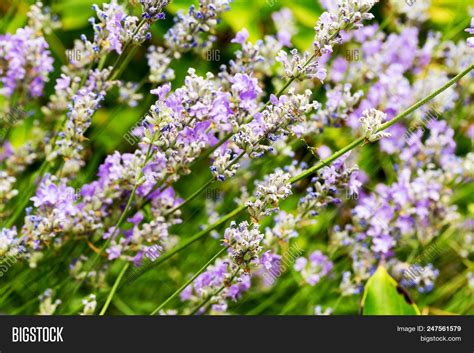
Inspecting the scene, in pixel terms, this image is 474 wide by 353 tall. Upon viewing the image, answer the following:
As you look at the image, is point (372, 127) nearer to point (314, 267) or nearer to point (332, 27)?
point (332, 27)

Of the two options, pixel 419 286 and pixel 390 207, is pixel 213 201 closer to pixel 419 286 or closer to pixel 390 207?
pixel 390 207

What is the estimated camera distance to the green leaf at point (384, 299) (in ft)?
4.27

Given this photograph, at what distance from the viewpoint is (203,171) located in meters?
2.01

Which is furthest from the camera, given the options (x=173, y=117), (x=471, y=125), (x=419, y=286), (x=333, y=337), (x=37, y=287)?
(x=471, y=125)

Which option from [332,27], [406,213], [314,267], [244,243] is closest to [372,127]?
[332,27]

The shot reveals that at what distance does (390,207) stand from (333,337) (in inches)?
17.3

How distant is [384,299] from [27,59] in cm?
92

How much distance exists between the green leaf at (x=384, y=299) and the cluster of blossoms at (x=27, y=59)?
850 mm

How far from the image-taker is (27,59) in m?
1.33

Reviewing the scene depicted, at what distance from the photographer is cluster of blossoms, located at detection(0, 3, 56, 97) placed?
4.29 ft

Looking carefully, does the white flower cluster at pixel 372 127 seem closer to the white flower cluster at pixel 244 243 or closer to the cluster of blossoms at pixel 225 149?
the cluster of blossoms at pixel 225 149

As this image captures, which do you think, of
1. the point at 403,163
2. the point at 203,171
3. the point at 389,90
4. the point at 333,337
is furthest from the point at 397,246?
the point at 203,171

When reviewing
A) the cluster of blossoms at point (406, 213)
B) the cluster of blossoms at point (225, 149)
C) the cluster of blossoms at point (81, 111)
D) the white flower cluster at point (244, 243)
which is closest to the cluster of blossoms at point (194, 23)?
the cluster of blossoms at point (225, 149)

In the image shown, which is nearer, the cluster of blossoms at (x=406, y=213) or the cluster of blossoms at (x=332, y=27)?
the cluster of blossoms at (x=332, y=27)
